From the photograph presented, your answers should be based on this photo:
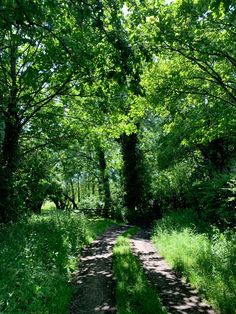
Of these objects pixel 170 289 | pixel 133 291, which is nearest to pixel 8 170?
pixel 133 291

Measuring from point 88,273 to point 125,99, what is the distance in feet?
22.3

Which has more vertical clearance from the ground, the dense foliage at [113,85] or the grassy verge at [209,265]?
the dense foliage at [113,85]

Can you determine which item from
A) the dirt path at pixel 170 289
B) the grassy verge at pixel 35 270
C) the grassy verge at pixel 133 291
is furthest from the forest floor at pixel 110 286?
the grassy verge at pixel 35 270

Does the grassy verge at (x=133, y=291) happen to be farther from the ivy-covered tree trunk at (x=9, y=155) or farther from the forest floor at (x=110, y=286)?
the ivy-covered tree trunk at (x=9, y=155)

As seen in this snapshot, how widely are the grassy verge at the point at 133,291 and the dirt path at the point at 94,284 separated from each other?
0.78ft

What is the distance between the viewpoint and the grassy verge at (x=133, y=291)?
23.3 ft

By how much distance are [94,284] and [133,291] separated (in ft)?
5.14

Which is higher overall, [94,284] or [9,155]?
[9,155]

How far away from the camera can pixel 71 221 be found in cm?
1661

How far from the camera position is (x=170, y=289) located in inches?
345

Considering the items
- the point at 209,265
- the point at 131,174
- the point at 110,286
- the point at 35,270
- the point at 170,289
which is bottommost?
the point at 170,289

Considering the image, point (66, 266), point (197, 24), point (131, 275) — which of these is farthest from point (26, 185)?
point (197, 24)

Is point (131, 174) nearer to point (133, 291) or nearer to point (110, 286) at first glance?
point (110, 286)

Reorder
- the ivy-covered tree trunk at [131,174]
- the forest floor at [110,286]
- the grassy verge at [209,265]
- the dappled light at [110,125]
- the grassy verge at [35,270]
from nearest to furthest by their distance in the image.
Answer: the grassy verge at [35,270] < the dappled light at [110,125] < the grassy verge at [209,265] < the forest floor at [110,286] < the ivy-covered tree trunk at [131,174]
